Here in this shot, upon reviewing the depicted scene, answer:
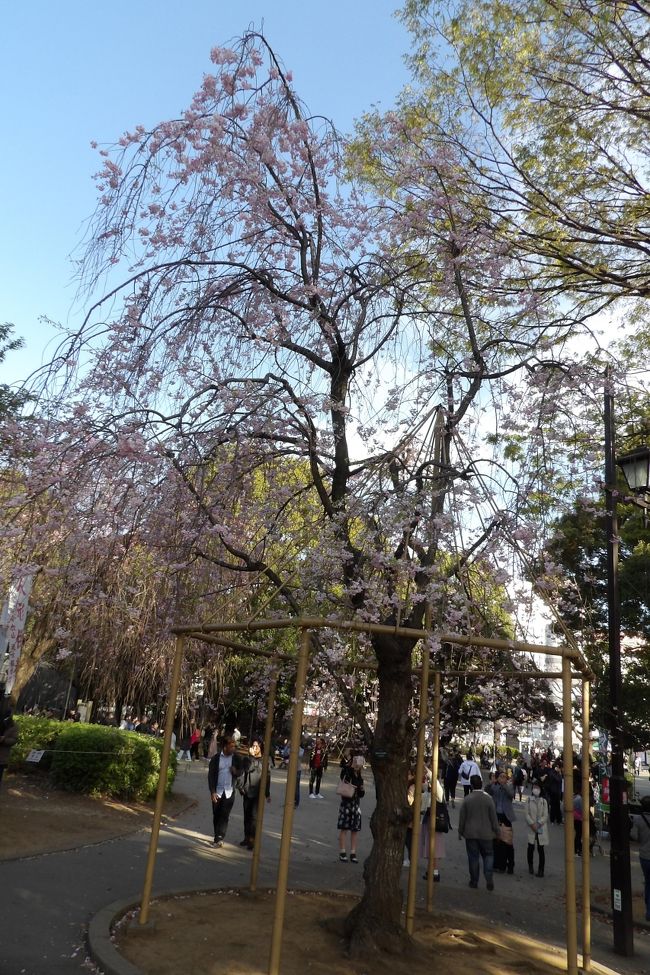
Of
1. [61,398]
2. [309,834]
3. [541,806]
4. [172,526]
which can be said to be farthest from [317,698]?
[61,398]

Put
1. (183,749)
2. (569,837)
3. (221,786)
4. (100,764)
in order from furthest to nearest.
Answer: (183,749) < (100,764) < (221,786) < (569,837)

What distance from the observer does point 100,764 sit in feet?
50.0

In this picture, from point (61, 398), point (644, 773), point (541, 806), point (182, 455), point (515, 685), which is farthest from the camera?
point (644, 773)

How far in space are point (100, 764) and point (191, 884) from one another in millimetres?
6963

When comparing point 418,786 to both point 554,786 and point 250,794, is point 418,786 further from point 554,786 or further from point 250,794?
point 554,786

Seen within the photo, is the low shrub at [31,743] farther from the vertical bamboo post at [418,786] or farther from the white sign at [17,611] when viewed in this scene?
the vertical bamboo post at [418,786]

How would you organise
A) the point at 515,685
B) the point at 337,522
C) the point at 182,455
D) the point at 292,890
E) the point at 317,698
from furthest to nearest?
the point at 317,698
the point at 515,685
the point at 292,890
the point at 182,455
the point at 337,522

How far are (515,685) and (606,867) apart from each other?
23.1 ft

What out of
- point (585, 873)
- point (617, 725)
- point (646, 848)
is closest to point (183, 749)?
point (646, 848)

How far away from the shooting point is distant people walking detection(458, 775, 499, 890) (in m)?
11.3

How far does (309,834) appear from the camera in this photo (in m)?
14.9

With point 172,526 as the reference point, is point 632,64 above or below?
above

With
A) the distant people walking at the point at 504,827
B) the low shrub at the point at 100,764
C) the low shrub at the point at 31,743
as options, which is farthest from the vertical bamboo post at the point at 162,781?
the low shrub at the point at 31,743

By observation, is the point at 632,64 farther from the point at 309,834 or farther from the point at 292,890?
the point at 309,834
